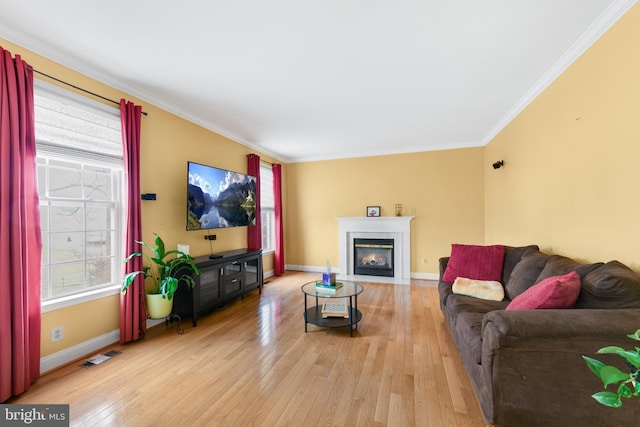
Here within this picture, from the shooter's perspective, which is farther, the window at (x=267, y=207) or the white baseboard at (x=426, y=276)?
the window at (x=267, y=207)

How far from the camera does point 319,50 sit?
86.7 inches

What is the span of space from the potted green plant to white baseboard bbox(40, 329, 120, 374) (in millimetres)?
370

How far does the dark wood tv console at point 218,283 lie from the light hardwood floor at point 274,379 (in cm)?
22

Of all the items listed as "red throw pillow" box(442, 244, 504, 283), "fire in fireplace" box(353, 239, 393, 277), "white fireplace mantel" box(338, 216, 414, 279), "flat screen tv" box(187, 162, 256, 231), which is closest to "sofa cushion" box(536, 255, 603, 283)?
"red throw pillow" box(442, 244, 504, 283)

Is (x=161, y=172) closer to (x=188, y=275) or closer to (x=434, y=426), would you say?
(x=188, y=275)

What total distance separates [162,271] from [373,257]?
12.4 feet

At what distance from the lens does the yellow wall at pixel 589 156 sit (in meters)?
1.75

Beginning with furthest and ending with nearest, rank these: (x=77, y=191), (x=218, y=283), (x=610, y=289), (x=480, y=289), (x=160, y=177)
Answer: (x=218, y=283) → (x=160, y=177) → (x=480, y=289) → (x=77, y=191) → (x=610, y=289)

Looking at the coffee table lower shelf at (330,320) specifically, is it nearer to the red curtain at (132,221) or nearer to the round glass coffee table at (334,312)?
the round glass coffee table at (334,312)

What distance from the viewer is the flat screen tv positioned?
3344 millimetres

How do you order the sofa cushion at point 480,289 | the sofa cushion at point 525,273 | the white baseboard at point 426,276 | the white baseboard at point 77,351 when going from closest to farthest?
1. the white baseboard at point 77,351
2. the sofa cushion at point 525,273
3. the sofa cushion at point 480,289
4. the white baseboard at point 426,276

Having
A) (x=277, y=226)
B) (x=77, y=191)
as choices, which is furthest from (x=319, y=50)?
(x=277, y=226)

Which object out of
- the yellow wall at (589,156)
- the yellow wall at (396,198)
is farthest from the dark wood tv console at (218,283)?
the yellow wall at (589,156)

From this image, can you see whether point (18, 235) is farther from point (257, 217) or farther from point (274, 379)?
point (257, 217)
